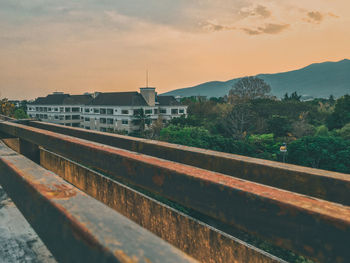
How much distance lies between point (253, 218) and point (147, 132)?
55050 mm

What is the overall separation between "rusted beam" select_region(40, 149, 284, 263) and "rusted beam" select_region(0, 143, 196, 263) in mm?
1211

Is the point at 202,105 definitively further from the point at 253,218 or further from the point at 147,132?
the point at 253,218

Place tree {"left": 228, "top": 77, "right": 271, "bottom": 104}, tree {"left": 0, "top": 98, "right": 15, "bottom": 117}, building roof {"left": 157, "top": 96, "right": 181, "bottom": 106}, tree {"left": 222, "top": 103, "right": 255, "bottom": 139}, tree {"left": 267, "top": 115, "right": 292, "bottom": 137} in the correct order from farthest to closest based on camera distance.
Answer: tree {"left": 228, "top": 77, "right": 271, "bottom": 104} → building roof {"left": 157, "top": 96, "right": 181, "bottom": 106} → tree {"left": 222, "top": 103, "right": 255, "bottom": 139} → tree {"left": 267, "top": 115, "right": 292, "bottom": 137} → tree {"left": 0, "top": 98, "right": 15, "bottom": 117}

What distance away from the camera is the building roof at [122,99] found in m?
61.0

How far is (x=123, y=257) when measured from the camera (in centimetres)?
63

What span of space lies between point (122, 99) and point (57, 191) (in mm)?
63859

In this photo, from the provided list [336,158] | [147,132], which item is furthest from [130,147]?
[147,132]

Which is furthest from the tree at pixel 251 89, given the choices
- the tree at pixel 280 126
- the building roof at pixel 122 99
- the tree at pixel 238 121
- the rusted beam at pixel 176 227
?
the rusted beam at pixel 176 227

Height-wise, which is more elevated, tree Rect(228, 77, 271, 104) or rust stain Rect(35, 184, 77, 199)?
tree Rect(228, 77, 271, 104)

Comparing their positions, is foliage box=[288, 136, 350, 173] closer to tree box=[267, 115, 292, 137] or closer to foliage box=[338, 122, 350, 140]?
foliage box=[338, 122, 350, 140]

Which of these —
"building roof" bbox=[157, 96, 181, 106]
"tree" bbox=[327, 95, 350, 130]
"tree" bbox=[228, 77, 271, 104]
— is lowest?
"tree" bbox=[327, 95, 350, 130]

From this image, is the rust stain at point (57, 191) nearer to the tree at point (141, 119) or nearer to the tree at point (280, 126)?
the tree at point (280, 126)

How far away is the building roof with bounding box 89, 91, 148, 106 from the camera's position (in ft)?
200

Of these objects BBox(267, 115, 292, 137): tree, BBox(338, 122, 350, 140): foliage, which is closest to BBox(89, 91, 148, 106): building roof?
BBox(267, 115, 292, 137): tree
